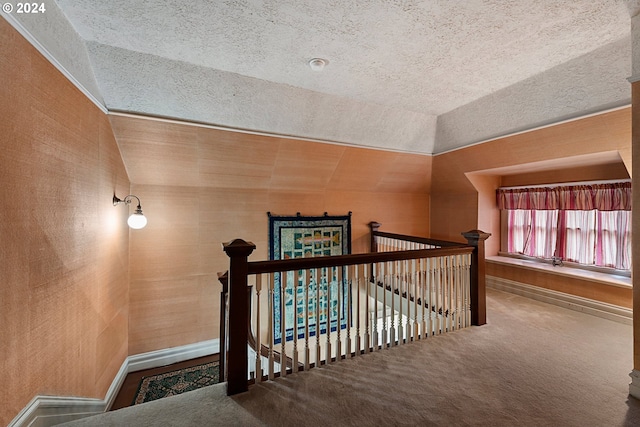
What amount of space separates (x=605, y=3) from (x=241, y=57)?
260 centimetres

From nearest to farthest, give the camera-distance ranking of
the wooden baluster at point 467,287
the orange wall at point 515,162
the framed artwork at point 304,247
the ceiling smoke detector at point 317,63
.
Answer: the ceiling smoke detector at point 317,63
the orange wall at point 515,162
the wooden baluster at point 467,287
the framed artwork at point 304,247

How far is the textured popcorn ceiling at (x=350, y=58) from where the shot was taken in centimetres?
174

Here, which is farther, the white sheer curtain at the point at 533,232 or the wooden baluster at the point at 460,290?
the white sheer curtain at the point at 533,232

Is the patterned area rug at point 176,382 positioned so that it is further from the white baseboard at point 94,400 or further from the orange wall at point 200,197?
the orange wall at point 200,197

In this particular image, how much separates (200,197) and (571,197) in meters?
5.23

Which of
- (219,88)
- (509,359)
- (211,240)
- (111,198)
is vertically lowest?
(509,359)

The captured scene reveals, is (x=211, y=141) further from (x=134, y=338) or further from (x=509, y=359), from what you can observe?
(x=509, y=359)

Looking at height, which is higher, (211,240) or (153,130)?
(153,130)

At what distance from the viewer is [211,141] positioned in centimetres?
307

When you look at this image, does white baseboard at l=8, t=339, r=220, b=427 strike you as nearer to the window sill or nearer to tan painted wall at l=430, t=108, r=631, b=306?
tan painted wall at l=430, t=108, r=631, b=306

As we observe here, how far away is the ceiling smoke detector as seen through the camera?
226cm

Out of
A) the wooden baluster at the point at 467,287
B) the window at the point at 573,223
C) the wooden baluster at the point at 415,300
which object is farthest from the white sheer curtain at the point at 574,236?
the wooden baluster at the point at 415,300

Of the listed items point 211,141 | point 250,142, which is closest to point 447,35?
point 250,142

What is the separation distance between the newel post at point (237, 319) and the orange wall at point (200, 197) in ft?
6.12
